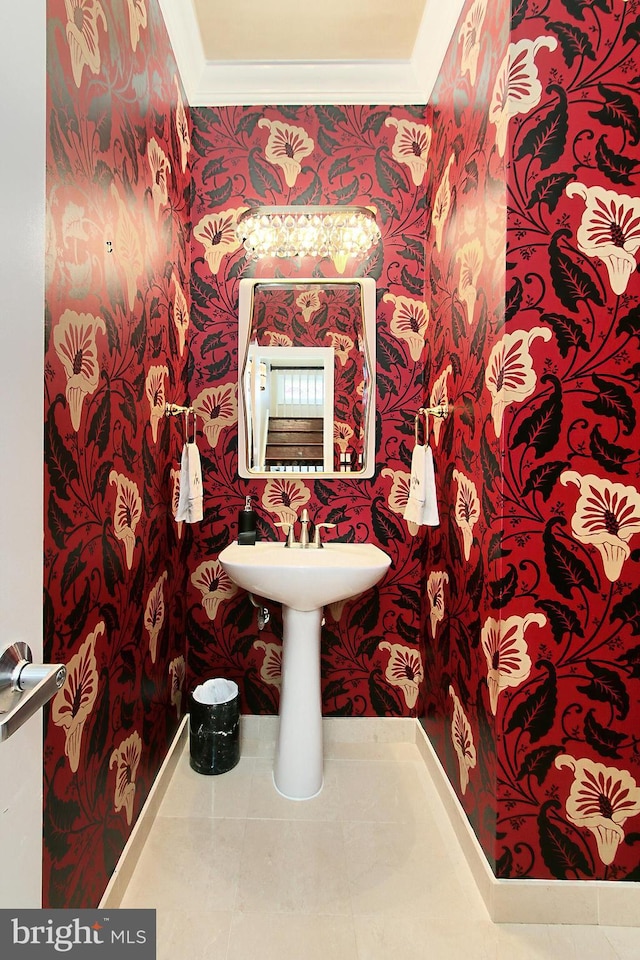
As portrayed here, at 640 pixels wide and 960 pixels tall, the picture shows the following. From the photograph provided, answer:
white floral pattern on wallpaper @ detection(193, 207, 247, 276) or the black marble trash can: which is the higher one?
white floral pattern on wallpaper @ detection(193, 207, 247, 276)

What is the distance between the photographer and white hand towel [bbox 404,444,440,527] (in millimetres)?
1756

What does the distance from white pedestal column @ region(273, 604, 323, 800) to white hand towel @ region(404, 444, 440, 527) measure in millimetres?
495

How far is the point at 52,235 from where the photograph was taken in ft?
3.02

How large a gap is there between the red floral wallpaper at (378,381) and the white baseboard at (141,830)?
32cm

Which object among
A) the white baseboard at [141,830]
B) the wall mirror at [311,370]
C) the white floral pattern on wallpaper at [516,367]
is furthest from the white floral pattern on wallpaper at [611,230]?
the white baseboard at [141,830]

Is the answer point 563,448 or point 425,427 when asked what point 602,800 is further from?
point 425,427

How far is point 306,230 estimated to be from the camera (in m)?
1.96

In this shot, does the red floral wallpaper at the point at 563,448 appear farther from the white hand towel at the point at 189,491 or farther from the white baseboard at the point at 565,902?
the white hand towel at the point at 189,491

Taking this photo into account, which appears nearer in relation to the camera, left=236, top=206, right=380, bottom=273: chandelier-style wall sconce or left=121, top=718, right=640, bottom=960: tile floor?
left=121, top=718, right=640, bottom=960: tile floor

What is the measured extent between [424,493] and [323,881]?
1.19 metres

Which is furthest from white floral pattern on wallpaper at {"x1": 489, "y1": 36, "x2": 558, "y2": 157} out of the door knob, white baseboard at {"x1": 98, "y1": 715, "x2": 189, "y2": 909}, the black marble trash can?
white baseboard at {"x1": 98, "y1": 715, "x2": 189, "y2": 909}

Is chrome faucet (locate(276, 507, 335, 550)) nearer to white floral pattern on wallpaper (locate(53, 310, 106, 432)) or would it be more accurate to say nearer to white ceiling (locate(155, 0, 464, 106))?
white floral pattern on wallpaper (locate(53, 310, 106, 432))

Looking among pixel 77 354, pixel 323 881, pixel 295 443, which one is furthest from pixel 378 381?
pixel 323 881

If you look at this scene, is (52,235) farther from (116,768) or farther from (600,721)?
(600,721)
